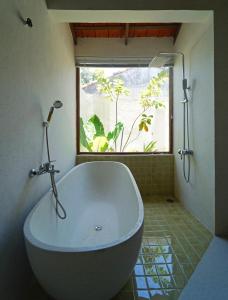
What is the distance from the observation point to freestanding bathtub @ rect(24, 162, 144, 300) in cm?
92

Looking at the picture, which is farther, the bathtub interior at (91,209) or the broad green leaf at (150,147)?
the broad green leaf at (150,147)

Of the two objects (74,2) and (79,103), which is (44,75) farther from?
(79,103)

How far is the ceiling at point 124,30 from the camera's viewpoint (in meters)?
3.10

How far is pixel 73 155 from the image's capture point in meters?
3.24

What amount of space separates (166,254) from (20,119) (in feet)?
5.35

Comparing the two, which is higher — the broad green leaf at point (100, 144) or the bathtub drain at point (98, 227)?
the broad green leaf at point (100, 144)

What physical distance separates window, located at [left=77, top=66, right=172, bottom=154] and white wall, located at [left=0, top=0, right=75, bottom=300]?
142cm

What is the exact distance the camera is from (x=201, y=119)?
7.56 ft

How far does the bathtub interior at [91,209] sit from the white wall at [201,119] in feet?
2.68

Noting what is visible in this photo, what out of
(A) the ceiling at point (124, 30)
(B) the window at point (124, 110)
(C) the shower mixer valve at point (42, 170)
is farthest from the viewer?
(B) the window at point (124, 110)

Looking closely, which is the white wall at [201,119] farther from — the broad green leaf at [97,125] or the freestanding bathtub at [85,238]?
the broad green leaf at [97,125]

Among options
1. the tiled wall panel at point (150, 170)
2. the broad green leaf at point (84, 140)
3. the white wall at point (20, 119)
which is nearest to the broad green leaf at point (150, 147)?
the tiled wall panel at point (150, 170)

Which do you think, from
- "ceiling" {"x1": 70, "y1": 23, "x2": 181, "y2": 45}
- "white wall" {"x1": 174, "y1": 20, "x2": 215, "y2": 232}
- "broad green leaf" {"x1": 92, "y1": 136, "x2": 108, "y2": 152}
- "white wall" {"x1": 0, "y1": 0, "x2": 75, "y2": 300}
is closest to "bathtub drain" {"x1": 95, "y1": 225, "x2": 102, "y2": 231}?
"white wall" {"x1": 0, "y1": 0, "x2": 75, "y2": 300}

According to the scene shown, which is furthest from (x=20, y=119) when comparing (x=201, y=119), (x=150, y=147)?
(x=150, y=147)
